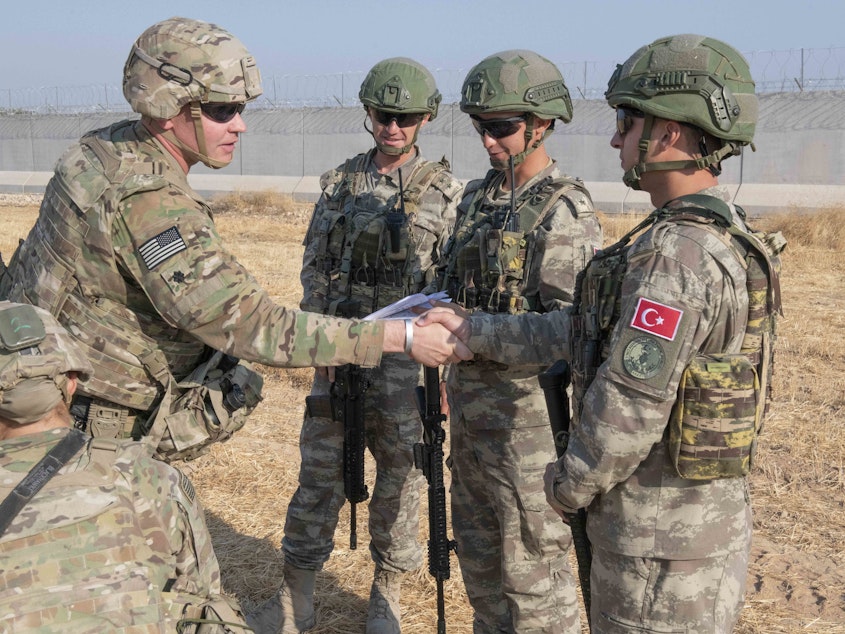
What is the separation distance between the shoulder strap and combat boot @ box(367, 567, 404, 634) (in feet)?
9.44

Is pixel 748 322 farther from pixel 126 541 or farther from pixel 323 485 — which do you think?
pixel 323 485

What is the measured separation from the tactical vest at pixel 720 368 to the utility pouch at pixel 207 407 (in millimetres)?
1498

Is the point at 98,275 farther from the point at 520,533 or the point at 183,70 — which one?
the point at 520,533

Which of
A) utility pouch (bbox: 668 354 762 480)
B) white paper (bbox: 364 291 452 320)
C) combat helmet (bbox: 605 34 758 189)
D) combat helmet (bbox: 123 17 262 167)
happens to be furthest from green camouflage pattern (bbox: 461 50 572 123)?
utility pouch (bbox: 668 354 762 480)

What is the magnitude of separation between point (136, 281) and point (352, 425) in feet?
6.07

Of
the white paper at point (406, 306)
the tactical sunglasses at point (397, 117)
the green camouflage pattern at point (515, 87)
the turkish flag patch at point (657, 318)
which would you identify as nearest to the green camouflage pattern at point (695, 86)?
the turkish flag patch at point (657, 318)

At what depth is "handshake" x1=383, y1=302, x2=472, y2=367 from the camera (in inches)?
149

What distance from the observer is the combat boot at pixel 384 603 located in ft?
15.9

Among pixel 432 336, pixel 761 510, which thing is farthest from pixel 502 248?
pixel 761 510

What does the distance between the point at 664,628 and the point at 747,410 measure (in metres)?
0.72

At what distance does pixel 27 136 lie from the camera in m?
38.3

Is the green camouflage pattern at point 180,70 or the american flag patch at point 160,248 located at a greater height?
the green camouflage pattern at point 180,70

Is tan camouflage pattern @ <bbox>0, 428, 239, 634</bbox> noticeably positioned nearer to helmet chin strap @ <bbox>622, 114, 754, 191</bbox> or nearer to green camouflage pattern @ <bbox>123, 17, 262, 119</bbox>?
green camouflage pattern @ <bbox>123, 17, 262, 119</bbox>

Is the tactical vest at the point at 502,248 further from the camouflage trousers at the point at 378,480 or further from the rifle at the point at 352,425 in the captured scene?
the camouflage trousers at the point at 378,480
